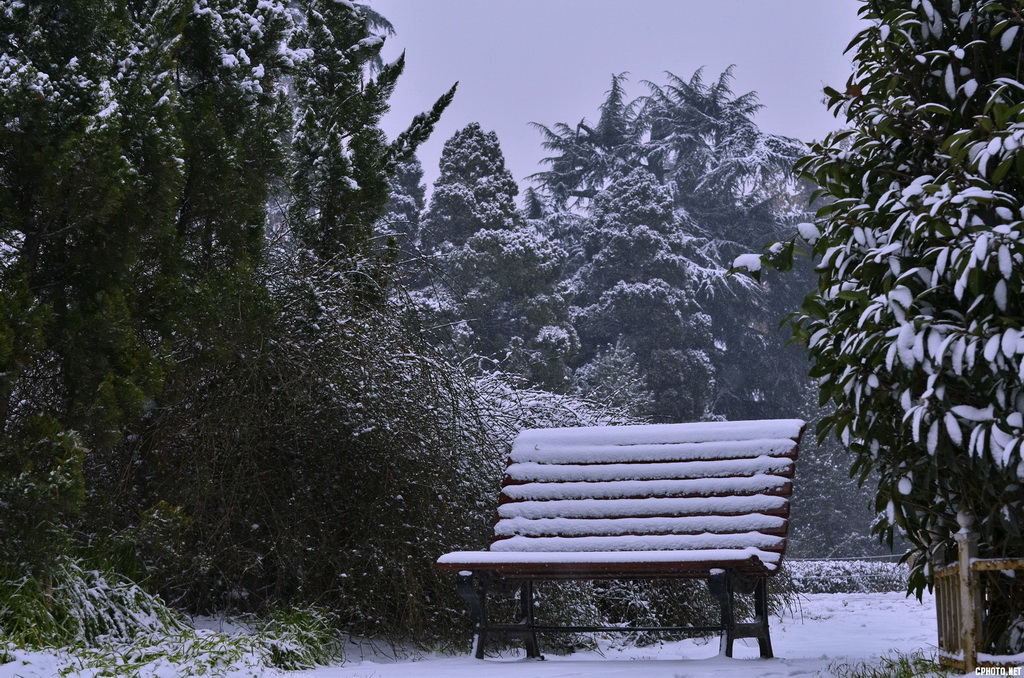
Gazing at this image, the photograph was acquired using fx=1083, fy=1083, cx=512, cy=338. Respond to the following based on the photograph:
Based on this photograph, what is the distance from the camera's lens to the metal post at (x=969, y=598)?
3449mm

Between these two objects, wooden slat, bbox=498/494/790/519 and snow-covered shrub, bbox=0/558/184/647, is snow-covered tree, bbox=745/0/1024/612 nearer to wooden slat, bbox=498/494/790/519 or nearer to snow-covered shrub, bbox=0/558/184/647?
wooden slat, bbox=498/494/790/519

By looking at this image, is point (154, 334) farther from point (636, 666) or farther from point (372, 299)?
point (636, 666)

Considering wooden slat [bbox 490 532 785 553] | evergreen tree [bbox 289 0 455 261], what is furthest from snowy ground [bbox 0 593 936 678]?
evergreen tree [bbox 289 0 455 261]

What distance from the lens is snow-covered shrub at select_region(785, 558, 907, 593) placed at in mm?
15180

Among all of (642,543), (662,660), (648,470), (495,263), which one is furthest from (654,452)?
(495,263)

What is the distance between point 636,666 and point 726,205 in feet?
79.5

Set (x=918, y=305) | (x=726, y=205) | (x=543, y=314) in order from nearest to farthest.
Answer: (x=918, y=305) → (x=543, y=314) → (x=726, y=205)

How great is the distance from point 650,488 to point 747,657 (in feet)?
3.99

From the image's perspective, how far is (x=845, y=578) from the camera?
15.6m

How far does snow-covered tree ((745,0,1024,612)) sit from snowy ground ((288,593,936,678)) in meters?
0.90

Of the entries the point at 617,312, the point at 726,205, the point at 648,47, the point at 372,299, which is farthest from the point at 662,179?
the point at 648,47

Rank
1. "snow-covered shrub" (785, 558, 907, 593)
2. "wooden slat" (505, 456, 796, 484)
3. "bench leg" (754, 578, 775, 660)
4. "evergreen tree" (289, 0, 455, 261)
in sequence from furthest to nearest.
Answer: "snow-covered shrub" (785, 558, 907, 593)
"evergreen tree" (289, 0, 455, 261)
"wooden slat" (505, 456, 796, 484)
"bench leg" (754, 578, 775, 660)

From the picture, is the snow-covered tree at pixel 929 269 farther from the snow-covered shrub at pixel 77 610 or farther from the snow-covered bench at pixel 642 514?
the snow-covered shrub at pixel 77 610

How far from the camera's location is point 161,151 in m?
4.81
